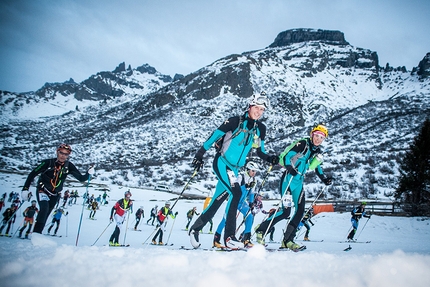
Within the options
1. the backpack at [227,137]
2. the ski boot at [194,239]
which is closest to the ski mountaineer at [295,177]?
the backpack at [227,137]

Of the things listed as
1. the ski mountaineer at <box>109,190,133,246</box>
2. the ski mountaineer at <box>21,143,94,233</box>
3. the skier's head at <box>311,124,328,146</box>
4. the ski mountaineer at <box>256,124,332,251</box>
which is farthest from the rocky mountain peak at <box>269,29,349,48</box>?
the ski mountaineer at <box>21,143,94,233</box>

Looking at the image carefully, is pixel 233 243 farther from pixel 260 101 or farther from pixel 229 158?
pixel 260 101

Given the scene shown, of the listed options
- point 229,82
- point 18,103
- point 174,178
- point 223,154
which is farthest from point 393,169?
point 18,103

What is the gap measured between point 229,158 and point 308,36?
178037mm

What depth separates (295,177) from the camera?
476 cm

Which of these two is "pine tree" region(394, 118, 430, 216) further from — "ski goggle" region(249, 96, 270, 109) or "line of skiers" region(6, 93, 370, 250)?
"ski goggle" region(249, 96, 270, 109)

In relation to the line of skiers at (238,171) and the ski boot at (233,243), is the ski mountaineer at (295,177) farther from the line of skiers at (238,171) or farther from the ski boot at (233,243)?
the ski boot at (233,243)

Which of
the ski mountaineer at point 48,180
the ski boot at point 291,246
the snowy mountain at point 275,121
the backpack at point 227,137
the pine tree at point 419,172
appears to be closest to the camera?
the backpack at point 227,137

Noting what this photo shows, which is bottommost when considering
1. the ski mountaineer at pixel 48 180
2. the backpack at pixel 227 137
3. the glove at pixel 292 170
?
the ski mountaineer at pixel 48 180

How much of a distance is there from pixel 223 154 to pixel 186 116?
2938 inches

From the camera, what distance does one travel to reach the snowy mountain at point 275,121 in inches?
1586

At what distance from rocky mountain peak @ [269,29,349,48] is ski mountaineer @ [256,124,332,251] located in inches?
6447

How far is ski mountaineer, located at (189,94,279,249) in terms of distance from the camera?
13.1 ft

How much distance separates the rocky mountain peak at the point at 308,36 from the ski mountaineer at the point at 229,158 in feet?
540
